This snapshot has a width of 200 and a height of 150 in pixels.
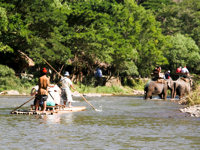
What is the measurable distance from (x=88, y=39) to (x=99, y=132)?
1327 inches

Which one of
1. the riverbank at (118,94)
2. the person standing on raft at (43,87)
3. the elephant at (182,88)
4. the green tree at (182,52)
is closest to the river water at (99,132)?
the person standing on raft at (43,87)

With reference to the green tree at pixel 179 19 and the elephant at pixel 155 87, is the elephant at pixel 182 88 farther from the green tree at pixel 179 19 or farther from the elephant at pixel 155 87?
the green tree at pixel 179 19

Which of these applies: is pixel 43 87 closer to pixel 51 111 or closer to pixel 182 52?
pixel 51 111

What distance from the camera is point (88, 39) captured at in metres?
47.9

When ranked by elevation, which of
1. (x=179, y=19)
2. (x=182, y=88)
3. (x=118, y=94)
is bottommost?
(x=118, y=94)

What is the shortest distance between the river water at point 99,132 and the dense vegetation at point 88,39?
77.1 ft

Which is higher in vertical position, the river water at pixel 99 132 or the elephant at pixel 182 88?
→ the elephant at pixel 182 88

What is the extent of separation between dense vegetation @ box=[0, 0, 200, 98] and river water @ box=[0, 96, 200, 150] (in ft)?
77.1

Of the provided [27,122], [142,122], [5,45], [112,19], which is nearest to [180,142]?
[142,122]

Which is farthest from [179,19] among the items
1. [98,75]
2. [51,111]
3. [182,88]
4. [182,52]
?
[51,111]

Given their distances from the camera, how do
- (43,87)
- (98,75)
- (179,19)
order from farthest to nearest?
(179,19)
(98,75)
(43,87)

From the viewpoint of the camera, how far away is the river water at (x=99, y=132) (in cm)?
1205

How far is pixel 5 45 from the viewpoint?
4391 cm

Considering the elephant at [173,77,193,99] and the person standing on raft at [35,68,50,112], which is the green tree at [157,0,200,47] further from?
the person standing on raft at [35,68,50,112]
